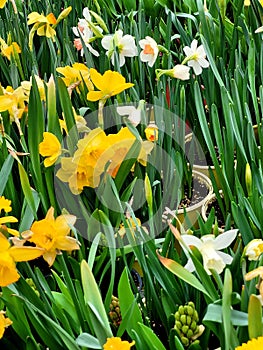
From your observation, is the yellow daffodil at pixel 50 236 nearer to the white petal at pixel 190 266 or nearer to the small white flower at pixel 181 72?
the white petal at pixel 190 266

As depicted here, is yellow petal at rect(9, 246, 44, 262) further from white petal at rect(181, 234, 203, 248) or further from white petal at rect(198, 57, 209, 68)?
white petal at rect(198, 57, 209, 68)

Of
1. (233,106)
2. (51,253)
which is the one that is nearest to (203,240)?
(51,253)

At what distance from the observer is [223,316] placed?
0.66m

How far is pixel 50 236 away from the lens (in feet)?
2.60

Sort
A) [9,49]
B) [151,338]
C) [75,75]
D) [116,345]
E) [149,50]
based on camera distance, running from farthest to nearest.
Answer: [9,49] < [149,50] < [75,75] < [151,338] < [116,345]

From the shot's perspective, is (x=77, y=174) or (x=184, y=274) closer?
(x=184, y=274)

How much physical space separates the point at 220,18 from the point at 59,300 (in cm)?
96

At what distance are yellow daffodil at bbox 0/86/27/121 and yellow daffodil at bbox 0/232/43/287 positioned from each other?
0.45 meters


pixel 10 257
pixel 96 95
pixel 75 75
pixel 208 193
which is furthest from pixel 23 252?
pixel 208 193

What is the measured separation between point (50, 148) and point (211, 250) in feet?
1.14

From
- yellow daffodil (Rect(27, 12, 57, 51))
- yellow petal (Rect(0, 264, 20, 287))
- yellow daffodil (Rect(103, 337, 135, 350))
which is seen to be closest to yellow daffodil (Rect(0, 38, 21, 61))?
yellow daffodil (Rect(27, 12, 57, 51))

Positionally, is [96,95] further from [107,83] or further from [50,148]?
[50,148]

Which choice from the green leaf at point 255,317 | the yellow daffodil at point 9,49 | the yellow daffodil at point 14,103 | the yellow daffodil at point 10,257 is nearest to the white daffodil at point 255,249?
the green leaf at point 255,317

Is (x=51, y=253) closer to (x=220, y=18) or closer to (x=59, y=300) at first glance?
(x=59, y=300)
